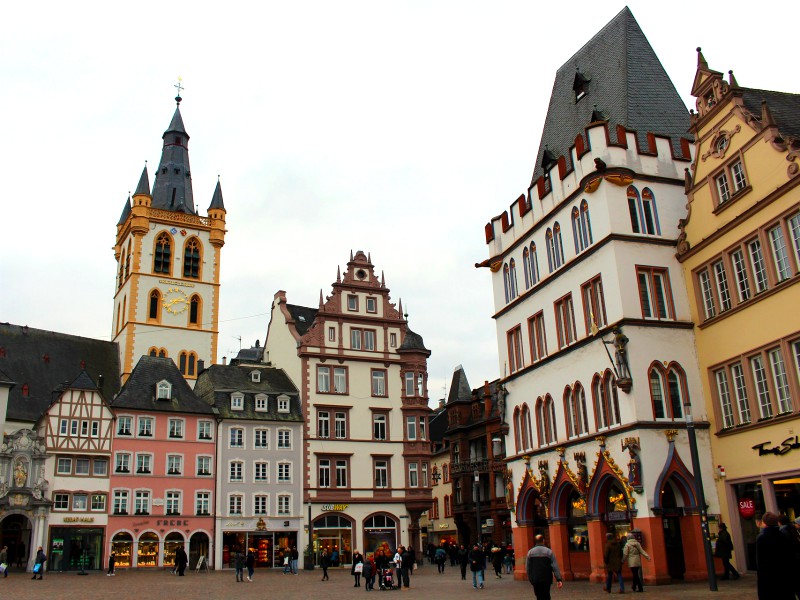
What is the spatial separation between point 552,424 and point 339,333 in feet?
93.8

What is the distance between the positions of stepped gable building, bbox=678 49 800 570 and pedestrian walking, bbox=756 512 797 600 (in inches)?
593

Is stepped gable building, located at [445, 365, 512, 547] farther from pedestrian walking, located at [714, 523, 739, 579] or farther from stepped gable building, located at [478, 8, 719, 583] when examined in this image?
pedestrian walking, located at [714, 523, 739, 579]

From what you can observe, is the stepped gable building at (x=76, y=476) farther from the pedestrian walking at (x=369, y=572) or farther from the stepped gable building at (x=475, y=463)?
the stepped gable building at (x=475, y=463)

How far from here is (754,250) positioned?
85.5 ft

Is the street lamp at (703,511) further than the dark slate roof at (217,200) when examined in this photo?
No

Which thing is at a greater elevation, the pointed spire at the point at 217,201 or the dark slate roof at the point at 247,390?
the pointed spire at the point at 217,201

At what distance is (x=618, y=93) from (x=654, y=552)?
18.2 metres

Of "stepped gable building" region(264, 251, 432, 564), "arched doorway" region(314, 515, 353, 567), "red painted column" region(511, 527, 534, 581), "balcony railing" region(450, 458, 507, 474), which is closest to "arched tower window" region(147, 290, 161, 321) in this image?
"stepped gable building" region(264, 251, 432, 564)

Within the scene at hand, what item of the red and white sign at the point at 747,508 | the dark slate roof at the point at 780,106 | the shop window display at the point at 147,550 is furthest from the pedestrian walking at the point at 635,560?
the shop window display at the point at 147,550

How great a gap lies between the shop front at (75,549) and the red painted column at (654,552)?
34.0m

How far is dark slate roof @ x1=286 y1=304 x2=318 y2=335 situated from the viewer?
60281 mm

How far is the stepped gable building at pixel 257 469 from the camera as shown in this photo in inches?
2069

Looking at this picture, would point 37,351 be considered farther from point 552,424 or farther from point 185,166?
point 552,424

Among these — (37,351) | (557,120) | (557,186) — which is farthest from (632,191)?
(37,351)
